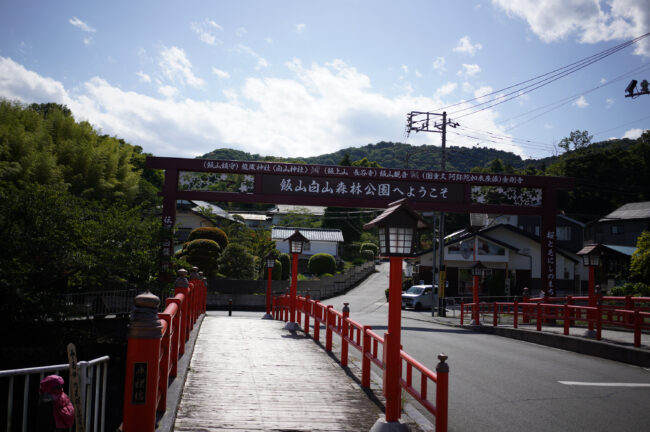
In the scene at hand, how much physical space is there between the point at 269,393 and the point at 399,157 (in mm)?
134727

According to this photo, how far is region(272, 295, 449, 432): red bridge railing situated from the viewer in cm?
512

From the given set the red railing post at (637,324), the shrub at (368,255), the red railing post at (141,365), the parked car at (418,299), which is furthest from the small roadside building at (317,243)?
the red railing post at (141,365)

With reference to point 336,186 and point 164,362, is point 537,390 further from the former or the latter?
point 336,186

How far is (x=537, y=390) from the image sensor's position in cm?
849

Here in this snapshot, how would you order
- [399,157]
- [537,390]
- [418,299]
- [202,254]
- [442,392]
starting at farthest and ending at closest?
[399,157]
[202,254]
[418,299]
[537,390]
[442,392]

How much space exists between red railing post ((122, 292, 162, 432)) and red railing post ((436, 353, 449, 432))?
9.04 ft

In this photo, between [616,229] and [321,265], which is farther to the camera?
[321,265]

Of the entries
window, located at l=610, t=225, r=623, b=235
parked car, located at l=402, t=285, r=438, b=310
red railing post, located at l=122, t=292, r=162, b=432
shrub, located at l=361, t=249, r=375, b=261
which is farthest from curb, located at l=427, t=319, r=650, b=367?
shrub, located at l=361, t=249, r=375, b=261

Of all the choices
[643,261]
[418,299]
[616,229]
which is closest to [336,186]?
[418,299]

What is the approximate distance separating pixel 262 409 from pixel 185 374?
186 centimetres

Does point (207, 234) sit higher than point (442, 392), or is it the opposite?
point (207, 234)

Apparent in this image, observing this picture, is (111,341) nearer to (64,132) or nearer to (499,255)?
(64,132)

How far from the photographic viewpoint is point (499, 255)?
40094mm

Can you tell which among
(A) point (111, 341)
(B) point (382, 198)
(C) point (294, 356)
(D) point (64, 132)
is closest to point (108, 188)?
(D) point (64, 132)
